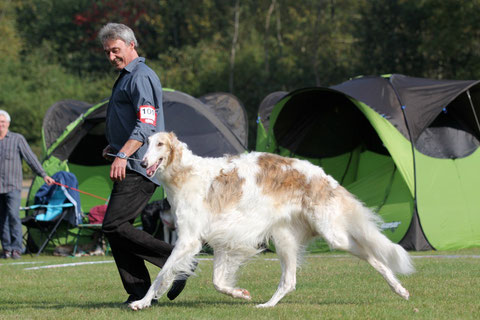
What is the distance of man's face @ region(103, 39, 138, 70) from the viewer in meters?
5.08

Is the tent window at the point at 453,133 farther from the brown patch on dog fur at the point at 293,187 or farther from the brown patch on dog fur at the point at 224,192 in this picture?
the brown patch on dog fur at the point at 224,192

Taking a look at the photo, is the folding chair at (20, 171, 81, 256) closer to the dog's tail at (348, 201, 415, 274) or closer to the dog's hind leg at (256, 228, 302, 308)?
the dog's hind leg at (256, 228, 302, 308)

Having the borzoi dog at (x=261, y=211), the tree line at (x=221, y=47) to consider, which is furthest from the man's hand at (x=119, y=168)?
the tree line at (x=221, y=47)

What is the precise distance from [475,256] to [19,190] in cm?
601

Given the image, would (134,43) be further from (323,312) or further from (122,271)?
(323,312)

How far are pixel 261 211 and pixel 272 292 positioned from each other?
3.77 ft

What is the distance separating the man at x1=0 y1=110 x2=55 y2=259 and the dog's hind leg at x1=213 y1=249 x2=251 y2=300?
16.2ft

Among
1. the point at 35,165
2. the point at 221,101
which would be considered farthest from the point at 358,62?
the point at 35,165

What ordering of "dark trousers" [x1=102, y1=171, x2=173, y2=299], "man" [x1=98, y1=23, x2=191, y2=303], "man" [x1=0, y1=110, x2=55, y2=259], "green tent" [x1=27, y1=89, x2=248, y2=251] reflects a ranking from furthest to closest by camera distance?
"green tent" [x1=27, y1=89, x2=248, y2=251] → "man" [x1=0, y1=110, x2=55, y2=259] → "dark trousers" [x1=102, y1=171, x2=173, y2=299] → "man" [x1=98, y1=23, x2=191, y2=303]

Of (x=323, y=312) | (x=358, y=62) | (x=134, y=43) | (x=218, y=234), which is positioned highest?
(x=134, y=43)

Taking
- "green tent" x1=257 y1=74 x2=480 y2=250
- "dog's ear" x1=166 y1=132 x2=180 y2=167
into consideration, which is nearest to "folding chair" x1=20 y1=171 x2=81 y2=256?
"green tent" x1=257 y1=74 x2=480 y2=250

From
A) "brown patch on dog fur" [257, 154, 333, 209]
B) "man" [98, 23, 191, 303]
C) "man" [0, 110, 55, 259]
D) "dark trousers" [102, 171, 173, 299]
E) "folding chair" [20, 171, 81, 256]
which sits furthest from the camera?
"folding chair" [20, 171, 81, 256]

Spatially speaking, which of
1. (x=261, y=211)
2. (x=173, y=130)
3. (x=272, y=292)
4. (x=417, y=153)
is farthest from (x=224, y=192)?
(x=173, y=130)

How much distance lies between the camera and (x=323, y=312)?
16.5 ft
